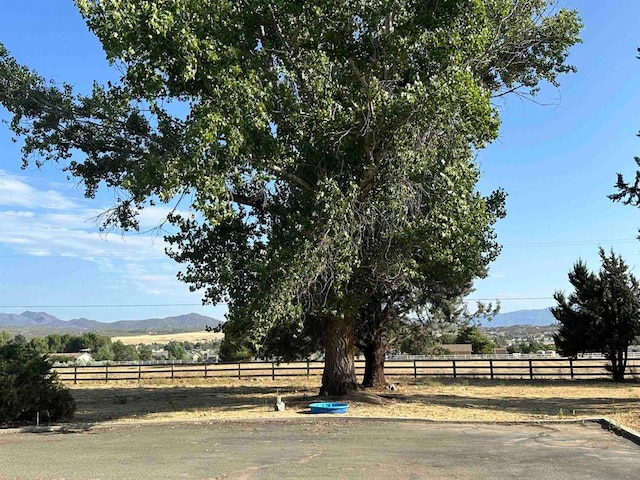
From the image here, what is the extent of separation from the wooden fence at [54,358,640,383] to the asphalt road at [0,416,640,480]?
1477 centimetres

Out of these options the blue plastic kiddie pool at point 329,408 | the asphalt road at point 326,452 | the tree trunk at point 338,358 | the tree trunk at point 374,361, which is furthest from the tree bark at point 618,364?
the blue plastic kiddie pool at point 329,408

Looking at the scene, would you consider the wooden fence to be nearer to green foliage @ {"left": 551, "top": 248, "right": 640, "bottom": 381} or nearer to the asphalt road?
green foliage @ {"left": 551, "top": 248, "right": 640, "bottom": 381}

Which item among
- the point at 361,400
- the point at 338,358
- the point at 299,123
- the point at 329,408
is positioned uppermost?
the point at 299,123

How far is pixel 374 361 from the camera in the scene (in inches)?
822

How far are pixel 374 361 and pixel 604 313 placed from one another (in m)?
11.0

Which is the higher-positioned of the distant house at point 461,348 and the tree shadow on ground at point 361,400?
the tree shadow on ground at point 361,400

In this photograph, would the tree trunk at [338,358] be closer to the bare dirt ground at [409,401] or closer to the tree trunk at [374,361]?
the bare dirt ground at [409,401]

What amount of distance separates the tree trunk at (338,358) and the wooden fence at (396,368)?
9485 millimetres

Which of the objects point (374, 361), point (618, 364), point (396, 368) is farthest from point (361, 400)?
point (618, 364)

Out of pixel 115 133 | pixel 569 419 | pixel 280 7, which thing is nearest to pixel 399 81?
pixel 280 7

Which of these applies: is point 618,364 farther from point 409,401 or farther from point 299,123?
point 299,123

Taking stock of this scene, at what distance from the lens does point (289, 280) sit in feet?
39.7

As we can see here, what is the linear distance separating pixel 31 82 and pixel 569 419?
14.1 meters

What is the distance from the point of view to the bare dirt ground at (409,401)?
13172 mm
